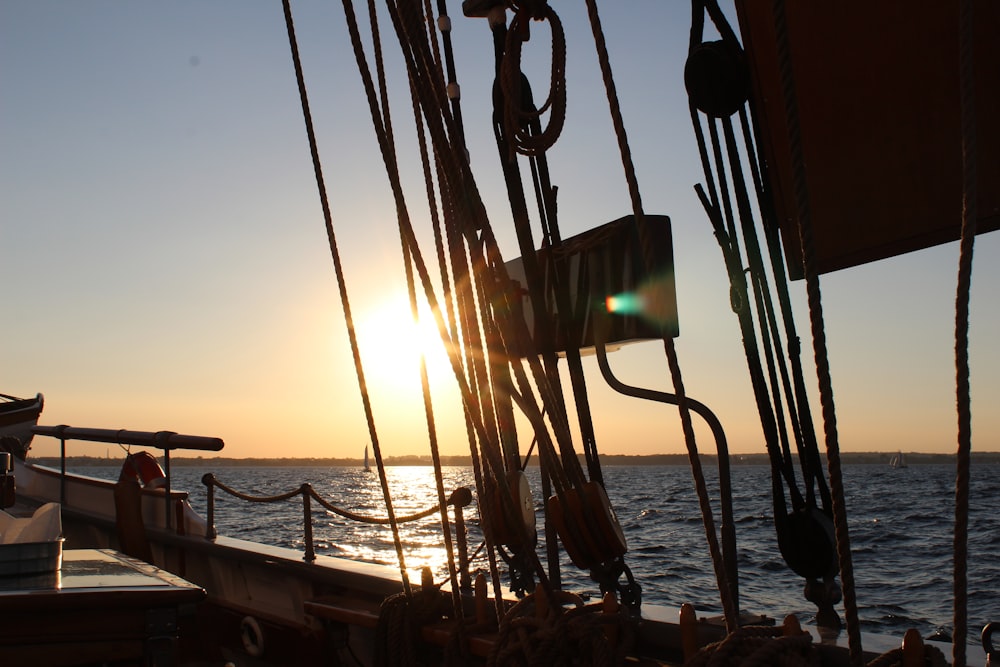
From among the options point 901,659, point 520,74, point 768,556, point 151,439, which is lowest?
point 768,556

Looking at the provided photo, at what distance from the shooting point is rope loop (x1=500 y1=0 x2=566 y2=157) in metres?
2.49

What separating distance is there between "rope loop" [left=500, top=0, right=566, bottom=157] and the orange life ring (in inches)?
190

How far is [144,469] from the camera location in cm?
639

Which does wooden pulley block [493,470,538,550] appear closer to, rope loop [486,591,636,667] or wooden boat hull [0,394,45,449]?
rope loop [486,591,636,667]

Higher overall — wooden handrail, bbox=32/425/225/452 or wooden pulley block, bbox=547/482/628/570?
wooden handrail, bbox=32/425/225/452

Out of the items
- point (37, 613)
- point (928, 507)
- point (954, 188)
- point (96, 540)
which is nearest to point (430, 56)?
point (954, 188)

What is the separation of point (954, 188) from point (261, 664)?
3383 millimetres

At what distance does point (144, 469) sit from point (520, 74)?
5.20m

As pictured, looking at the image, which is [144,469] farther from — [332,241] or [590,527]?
[590,527]

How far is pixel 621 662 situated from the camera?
2.01 metres

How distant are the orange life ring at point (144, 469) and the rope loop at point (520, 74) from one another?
483 centimetres

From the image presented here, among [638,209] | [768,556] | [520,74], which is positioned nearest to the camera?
[638,209]

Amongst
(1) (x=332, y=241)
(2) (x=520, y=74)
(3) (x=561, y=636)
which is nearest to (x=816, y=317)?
(3) (x=561, y=636)

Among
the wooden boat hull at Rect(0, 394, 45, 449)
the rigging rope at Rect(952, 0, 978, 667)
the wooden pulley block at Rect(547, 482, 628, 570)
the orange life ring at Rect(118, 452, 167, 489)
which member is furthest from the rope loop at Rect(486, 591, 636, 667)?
the wooden boat hull at Rect(0, 394, 45, 449)
